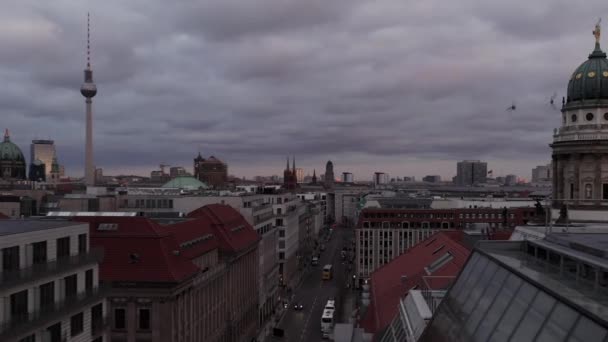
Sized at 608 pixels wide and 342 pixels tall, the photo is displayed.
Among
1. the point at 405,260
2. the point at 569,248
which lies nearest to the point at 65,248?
the point at 569,248

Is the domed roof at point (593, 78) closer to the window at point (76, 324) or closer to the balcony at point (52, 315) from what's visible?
the balcony at point (52, 315)

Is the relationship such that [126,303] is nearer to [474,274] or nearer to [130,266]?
[130,266]

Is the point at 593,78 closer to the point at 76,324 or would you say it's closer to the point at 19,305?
the point at 76,324

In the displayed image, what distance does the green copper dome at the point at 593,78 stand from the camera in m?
79.5

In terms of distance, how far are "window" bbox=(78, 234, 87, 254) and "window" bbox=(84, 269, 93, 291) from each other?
5.34ft

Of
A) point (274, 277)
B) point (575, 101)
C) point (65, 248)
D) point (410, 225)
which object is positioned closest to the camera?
point (65, 248)

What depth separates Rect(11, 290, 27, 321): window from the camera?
35.1m

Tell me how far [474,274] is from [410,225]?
114 metres

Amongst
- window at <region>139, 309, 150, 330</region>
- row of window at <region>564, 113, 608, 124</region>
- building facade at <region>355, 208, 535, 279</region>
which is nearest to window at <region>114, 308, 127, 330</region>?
window at <region>139, 309, 150, 330</region>

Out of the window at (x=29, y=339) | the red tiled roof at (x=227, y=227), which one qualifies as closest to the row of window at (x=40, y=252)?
the window at (x=29, y=339)

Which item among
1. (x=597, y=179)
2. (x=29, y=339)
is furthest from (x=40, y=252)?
(x=597, y=179)

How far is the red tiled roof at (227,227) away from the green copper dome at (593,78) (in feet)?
170

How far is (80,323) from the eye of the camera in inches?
1698

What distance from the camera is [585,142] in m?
78.9
